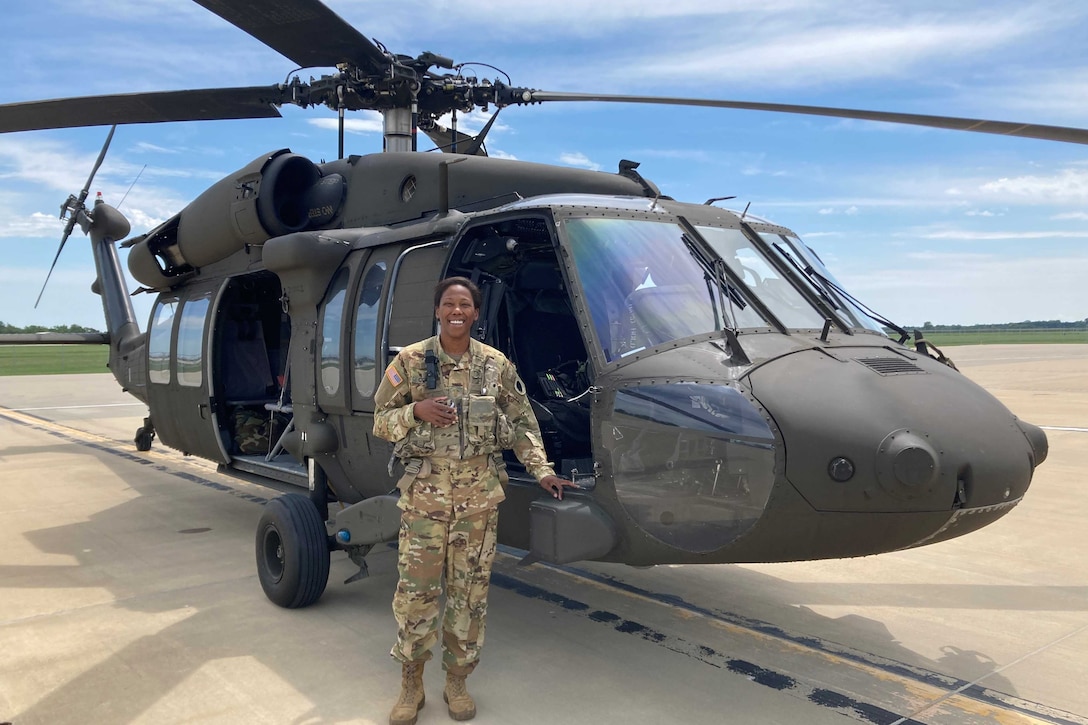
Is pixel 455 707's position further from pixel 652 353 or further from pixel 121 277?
Result: pixel 121 277

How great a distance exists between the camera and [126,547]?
6.52m

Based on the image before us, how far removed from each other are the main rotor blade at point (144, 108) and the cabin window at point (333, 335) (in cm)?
207

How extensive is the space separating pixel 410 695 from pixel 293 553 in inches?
66.0

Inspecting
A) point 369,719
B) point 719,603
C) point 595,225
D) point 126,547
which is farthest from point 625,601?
point 126,547

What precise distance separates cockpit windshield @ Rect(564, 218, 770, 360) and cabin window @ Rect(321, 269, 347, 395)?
1.94 meters

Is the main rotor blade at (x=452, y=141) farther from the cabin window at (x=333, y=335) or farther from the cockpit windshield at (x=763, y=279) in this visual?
the cockpit windshield at (x=763, y=279)

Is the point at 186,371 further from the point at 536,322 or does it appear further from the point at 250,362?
the point at 536,322

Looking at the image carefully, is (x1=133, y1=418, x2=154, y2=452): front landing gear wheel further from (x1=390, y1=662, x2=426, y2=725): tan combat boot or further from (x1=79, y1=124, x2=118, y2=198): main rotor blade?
(x1=390, y1=662, x2=426, y2=725): tan combat boot

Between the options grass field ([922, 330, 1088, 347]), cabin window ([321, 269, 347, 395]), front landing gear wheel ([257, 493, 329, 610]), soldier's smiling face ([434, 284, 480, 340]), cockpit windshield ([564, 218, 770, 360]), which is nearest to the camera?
soldier's smiling face ([434, 284, 480, 340])

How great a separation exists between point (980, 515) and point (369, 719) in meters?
2.62

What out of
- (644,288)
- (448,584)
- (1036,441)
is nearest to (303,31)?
(644,288)

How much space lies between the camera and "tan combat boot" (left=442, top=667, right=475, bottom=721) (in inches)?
138

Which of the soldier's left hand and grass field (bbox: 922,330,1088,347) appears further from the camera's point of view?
grass field (bbox: 922,330,1088,347)

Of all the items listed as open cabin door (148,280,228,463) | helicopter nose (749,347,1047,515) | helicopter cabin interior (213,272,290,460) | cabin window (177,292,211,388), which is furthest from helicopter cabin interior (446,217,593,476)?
cabin window (177,292,211,388)
